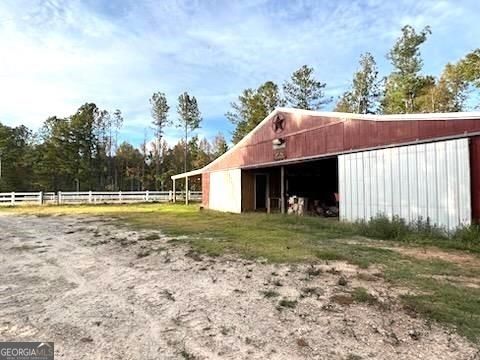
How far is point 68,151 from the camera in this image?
142 ft

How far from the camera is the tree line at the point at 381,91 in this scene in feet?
96.8

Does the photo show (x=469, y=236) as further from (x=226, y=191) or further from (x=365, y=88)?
(x=365, y=88)

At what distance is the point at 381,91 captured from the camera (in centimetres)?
3600

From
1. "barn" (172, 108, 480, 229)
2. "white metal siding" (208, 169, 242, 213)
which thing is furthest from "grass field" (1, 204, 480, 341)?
"white metal siding" (208, 169, 242, 213)

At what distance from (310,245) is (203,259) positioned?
2.53m

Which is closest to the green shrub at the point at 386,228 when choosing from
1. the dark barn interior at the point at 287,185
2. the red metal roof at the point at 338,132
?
the red metal roof at the point at 338,132

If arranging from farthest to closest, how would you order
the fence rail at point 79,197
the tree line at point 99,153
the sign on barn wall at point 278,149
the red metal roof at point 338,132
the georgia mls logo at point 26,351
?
1. the tree line at point 99,153
2. the fence rail at point 79,197
3. the sign on barn wall at point 278,149
4. the red metal roof at point 338,132
5. the georgia mls logo at point 26,351

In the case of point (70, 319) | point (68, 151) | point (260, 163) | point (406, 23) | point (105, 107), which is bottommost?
point (70, 319)

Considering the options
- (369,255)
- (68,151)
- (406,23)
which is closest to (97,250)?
(369,255)

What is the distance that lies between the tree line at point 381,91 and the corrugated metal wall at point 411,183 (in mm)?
19573

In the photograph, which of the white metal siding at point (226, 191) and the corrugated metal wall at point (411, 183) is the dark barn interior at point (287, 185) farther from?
the corrugated metal wall at point (411, 183)

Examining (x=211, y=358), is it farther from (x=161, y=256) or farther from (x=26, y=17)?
(x=26, y=17)

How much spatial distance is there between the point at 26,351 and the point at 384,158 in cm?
954

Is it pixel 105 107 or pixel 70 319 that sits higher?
pixel 105 107
